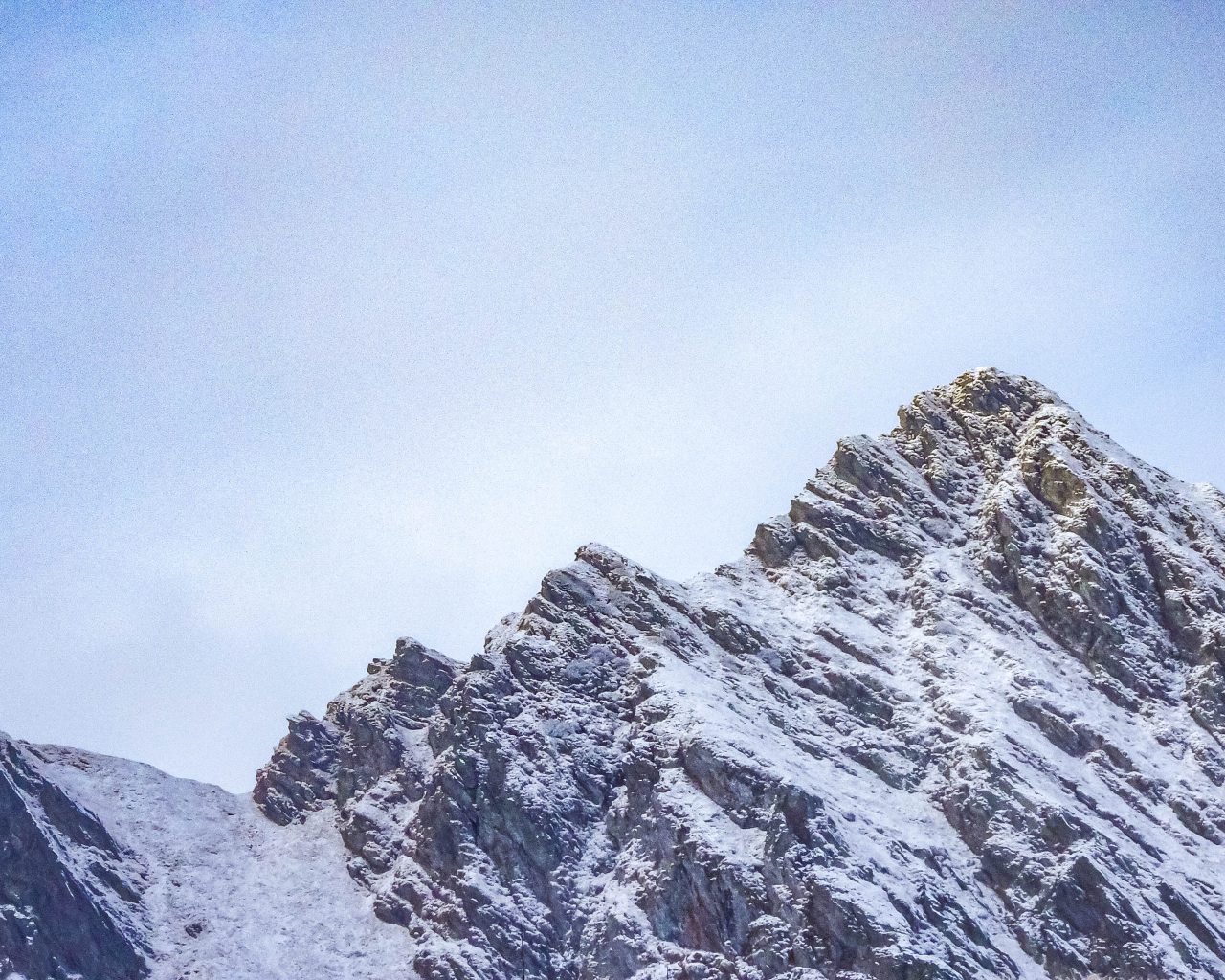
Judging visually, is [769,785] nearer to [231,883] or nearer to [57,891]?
[231,883]

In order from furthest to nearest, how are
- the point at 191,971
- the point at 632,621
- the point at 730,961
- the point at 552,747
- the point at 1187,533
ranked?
the point at 1187,533
the point at 632,621
the point at 552,747
the point at 191,971
the point at 730,961

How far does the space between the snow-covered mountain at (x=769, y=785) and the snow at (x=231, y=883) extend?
227 mm

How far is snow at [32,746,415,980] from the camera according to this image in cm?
7600

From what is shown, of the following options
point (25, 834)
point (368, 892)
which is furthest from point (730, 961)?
point (25, 834)

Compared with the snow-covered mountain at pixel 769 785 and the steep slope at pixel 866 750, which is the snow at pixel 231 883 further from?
the steep slope at pixel 866 750

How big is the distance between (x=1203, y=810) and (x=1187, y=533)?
2814cm

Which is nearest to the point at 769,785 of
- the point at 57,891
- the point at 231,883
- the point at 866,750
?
the point at 866,750

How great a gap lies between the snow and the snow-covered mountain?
0.74 feet

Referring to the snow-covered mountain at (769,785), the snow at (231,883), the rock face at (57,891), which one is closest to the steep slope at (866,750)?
the snow-covered mountain at (769,785)

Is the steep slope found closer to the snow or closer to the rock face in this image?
the snow

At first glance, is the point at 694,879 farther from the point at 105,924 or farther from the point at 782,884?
the point at 105,924

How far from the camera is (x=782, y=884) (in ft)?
220

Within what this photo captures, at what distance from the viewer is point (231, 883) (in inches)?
3322

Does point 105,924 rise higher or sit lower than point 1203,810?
lower
